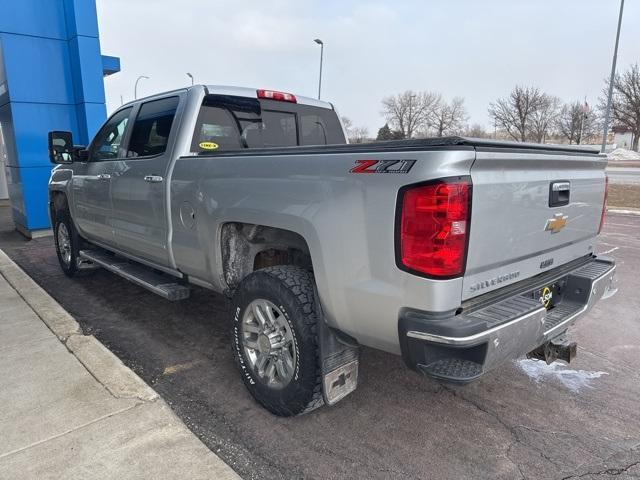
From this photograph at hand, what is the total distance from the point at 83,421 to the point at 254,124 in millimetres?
2511

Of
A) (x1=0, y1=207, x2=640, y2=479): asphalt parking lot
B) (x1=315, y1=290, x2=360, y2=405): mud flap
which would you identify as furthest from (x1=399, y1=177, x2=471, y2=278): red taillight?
(x1=0, y1=207, x2=640, y2=479): asphalt parking lot

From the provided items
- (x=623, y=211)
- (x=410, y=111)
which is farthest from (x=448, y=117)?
(x=623, y=211)

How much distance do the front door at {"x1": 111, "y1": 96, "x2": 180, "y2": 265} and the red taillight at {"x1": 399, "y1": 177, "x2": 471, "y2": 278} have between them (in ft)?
7.17

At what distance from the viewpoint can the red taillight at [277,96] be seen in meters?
4.06

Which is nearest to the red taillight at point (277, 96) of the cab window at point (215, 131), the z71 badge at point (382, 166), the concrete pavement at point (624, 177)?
the cab window at point (215, 131)

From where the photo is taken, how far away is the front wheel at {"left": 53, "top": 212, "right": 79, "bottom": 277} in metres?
5.70

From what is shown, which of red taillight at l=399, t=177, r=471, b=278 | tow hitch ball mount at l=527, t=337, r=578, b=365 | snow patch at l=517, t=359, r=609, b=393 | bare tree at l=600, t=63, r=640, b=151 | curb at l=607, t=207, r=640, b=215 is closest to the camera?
red taillight at l=399, t=177, r=471, b=278

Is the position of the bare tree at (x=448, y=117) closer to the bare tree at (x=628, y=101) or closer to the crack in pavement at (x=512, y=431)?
the bare tree at (x=628, y=101)

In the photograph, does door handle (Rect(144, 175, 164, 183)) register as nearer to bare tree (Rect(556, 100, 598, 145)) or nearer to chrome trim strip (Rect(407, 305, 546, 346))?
chrome trim strip (Rect(407, 305, 546, 346))

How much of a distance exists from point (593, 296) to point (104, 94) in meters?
9.19

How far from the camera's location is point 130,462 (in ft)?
7.75

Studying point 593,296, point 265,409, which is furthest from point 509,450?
point 265,409

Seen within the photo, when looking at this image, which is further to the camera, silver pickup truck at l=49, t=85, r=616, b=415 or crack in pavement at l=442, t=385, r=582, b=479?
crack in pavement at l=442, t=385, r=582, b=479

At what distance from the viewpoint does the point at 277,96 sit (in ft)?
13.7
